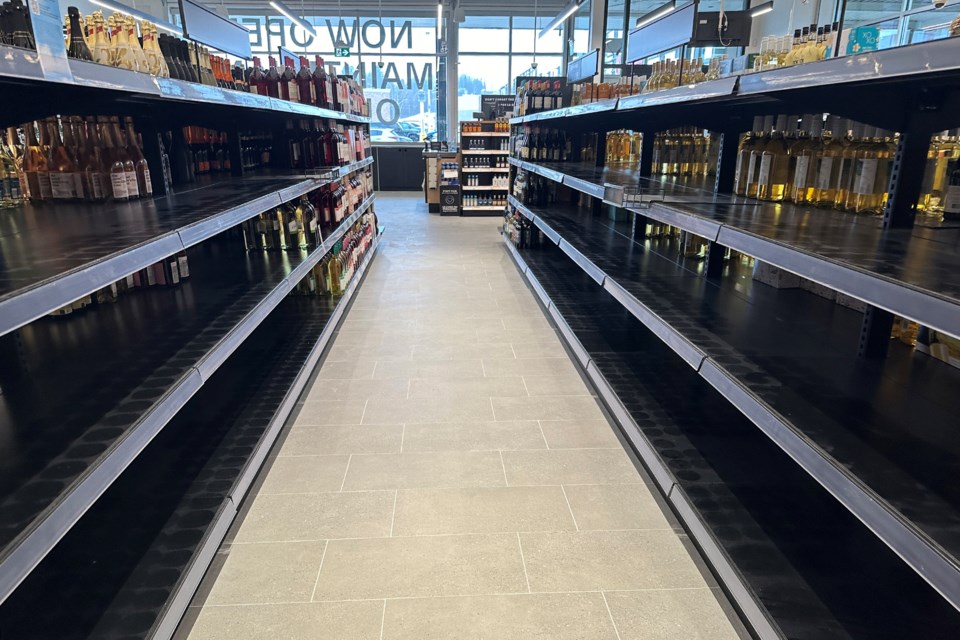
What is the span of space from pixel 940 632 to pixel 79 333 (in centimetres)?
276

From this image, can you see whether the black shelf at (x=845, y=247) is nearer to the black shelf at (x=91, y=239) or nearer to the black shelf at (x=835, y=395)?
the black shelf at (x=835, y=395)

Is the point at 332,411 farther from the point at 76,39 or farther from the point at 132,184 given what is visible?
the point at 76,39

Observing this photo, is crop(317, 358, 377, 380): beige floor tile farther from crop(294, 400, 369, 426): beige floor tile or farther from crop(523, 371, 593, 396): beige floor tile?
crop(523, 371, 593, 396): beige floor tile

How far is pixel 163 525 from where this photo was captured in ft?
5.90

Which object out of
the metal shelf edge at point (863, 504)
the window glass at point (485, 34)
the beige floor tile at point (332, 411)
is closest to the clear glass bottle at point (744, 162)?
the metal shelf edge at point (863, 504)

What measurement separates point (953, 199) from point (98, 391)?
2.65 meters

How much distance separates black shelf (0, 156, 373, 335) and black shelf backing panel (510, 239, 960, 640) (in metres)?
1.77

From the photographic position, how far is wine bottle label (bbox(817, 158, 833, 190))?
6.84ft

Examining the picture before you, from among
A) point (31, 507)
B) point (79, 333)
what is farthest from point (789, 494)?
point (79, 333)

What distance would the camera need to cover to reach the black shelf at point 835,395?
1.18 meters

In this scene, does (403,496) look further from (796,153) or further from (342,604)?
(796,153)

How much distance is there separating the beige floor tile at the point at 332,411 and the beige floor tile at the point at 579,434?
938 millimetres

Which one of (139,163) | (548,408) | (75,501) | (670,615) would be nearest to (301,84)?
(139,163)

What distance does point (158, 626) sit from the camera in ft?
4.70
